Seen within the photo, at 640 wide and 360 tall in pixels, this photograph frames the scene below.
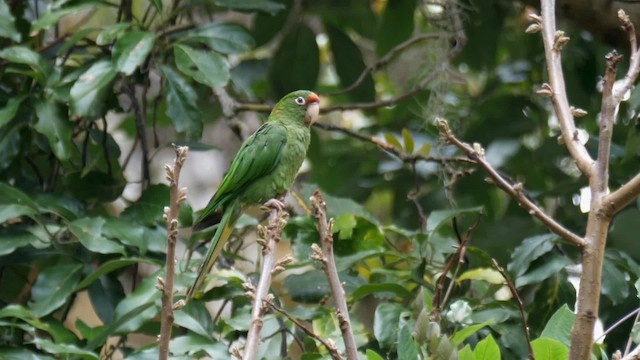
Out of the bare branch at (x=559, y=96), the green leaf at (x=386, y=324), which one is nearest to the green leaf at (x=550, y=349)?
the bare branch at (x=559, y=96)

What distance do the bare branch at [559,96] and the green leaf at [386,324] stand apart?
Result: 1.29 m

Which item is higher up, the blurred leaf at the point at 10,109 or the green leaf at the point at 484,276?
the blurred leaf at the point at 10,109

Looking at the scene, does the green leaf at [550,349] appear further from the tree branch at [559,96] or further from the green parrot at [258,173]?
the green parrot at [258,173]

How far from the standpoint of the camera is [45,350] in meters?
3.32

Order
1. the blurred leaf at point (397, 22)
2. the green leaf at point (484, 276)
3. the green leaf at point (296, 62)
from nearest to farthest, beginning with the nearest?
1. the green leaf at point (484, 276)
2. the green leaf at point (296, 62)
3. the blurred leaf at point (397, 22)

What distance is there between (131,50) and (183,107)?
336 mm

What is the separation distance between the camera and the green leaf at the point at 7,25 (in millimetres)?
3842

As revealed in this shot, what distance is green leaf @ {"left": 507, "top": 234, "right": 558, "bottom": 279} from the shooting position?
3332 mm

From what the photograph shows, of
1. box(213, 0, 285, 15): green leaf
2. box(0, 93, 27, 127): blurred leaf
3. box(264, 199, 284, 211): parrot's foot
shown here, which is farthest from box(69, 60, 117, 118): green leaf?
box(264, 199, 284, 211): parrot's foot

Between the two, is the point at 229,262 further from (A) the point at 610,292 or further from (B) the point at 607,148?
(B) the point at 607,148

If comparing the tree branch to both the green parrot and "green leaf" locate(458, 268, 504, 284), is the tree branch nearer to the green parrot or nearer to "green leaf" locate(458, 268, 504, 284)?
"green leaf" locate(458, 268, 504, 284)

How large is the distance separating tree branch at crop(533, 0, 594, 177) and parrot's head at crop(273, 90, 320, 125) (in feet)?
5.60

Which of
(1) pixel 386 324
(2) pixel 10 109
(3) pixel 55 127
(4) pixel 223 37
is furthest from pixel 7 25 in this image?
(1) pixel 386 324

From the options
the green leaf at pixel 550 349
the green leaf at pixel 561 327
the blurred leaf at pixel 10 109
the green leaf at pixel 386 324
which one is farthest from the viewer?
the blurred leaf at pixel 10 109
